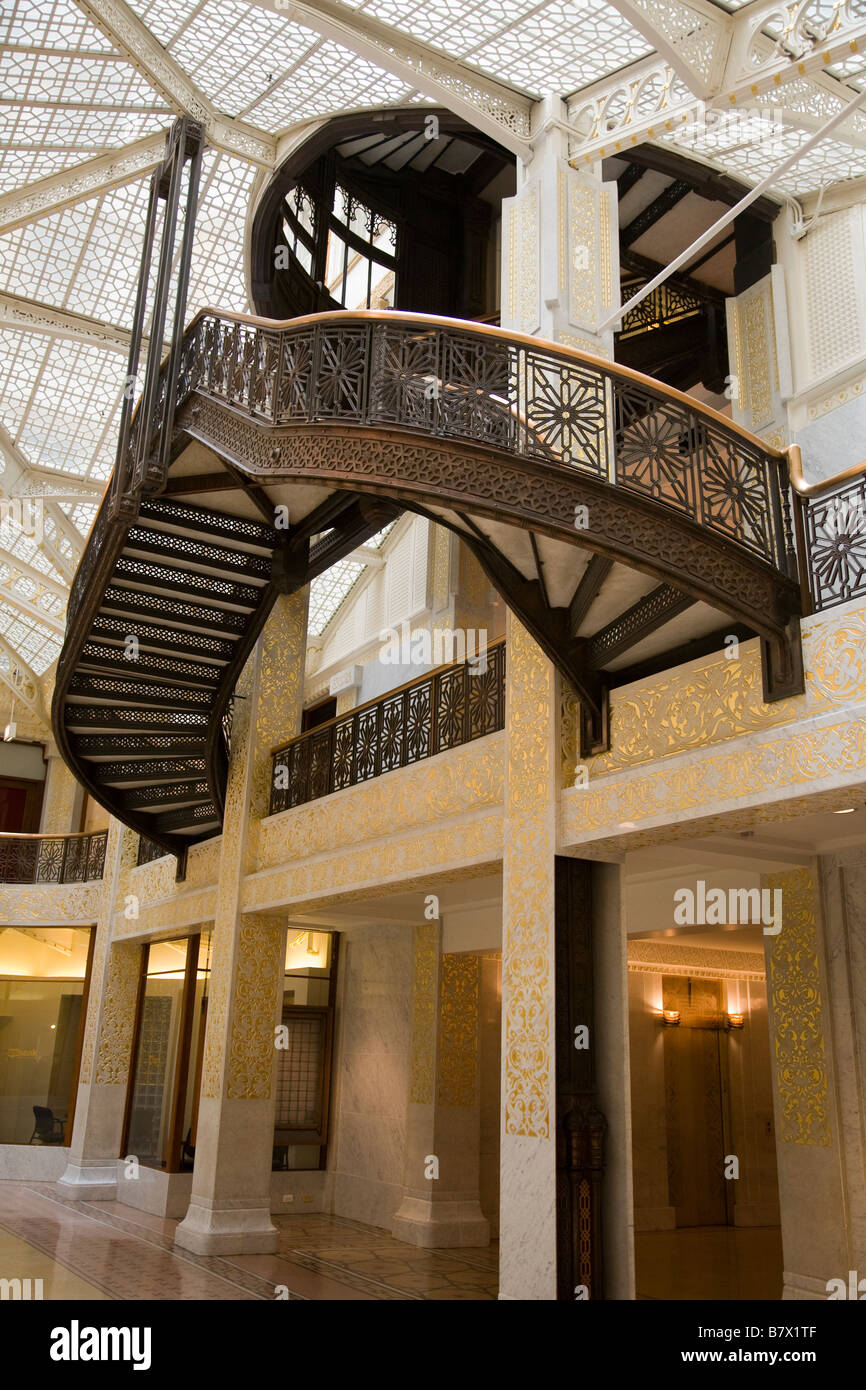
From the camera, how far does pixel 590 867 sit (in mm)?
6051

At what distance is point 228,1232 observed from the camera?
8.55 m

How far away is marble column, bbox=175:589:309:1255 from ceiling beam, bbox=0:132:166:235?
3664 millimetres

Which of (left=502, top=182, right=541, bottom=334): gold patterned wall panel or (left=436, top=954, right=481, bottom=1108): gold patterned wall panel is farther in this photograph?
(left=436, top=954, right=481, bottom=1108): gold patterned wall panel

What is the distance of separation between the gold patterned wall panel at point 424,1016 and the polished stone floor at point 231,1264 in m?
1.28

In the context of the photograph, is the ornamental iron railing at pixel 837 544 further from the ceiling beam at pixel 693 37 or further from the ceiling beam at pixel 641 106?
the ceiling beam at pixel 693 37

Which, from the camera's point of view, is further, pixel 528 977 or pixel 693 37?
pixel 528 977

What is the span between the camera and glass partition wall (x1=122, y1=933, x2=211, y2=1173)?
10867 mm

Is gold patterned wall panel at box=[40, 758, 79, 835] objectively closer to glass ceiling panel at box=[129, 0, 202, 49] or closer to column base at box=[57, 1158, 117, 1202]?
column base at box=[57, 1158, 117, 1202]

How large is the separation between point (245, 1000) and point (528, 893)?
4.00 meters

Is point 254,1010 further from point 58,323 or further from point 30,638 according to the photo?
point 30,638

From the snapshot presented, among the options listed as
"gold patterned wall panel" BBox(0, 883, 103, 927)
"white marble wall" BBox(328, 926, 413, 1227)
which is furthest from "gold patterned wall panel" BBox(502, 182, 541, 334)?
"gold patterned wall panel" BBox(0, 883, 103, 927)

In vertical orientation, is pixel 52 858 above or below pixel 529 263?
below

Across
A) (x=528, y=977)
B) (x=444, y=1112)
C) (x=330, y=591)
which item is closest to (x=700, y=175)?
(x=528, y=977)

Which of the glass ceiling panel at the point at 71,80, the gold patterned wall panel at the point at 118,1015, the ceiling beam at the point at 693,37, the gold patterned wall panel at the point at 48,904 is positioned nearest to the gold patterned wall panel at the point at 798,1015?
the ceiling beam at the point at 693,37
